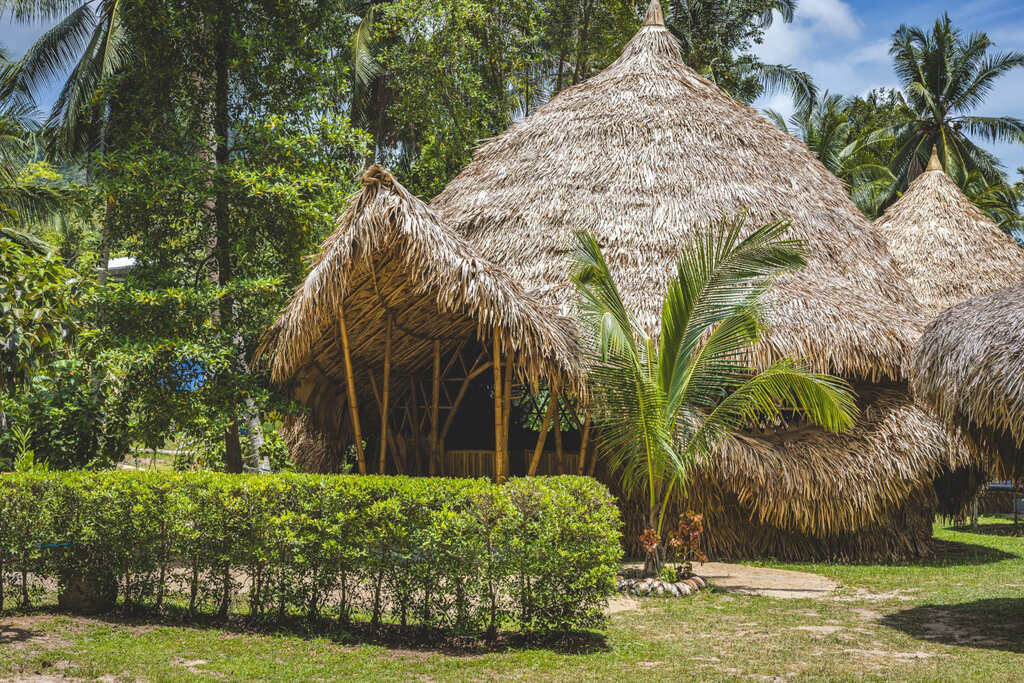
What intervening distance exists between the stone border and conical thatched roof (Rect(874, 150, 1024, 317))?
7918 millimetres

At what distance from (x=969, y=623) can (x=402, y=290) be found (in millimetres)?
5747

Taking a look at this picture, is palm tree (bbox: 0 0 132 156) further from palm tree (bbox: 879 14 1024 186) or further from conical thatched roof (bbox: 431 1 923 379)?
palm tree (bbox: 879 14 1024 186)

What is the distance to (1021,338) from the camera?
21.6 feet

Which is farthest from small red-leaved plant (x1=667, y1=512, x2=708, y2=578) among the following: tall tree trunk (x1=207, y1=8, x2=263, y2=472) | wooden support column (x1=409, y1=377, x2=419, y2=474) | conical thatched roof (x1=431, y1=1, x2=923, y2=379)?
tall tree trunk (x1=207, y1=8, x2=263, y2=472)

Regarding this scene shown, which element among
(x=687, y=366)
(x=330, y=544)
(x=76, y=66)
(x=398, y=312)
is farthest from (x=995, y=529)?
(x=76, y=66)

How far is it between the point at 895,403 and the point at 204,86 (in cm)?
908

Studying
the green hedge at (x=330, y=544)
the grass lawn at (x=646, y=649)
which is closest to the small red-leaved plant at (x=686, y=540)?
the grass lawn at (x=646, y=649)

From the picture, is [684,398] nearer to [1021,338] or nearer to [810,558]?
[1021,338]

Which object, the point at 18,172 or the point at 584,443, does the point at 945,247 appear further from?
the point at 18,172

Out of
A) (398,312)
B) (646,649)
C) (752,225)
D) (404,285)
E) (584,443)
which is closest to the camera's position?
(646,649)

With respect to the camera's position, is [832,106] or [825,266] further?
[832,106]

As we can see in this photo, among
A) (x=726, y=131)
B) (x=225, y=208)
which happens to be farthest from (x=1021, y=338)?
(x=225, y=208)

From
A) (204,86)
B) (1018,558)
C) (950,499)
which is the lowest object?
(1018,558)

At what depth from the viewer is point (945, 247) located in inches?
591
